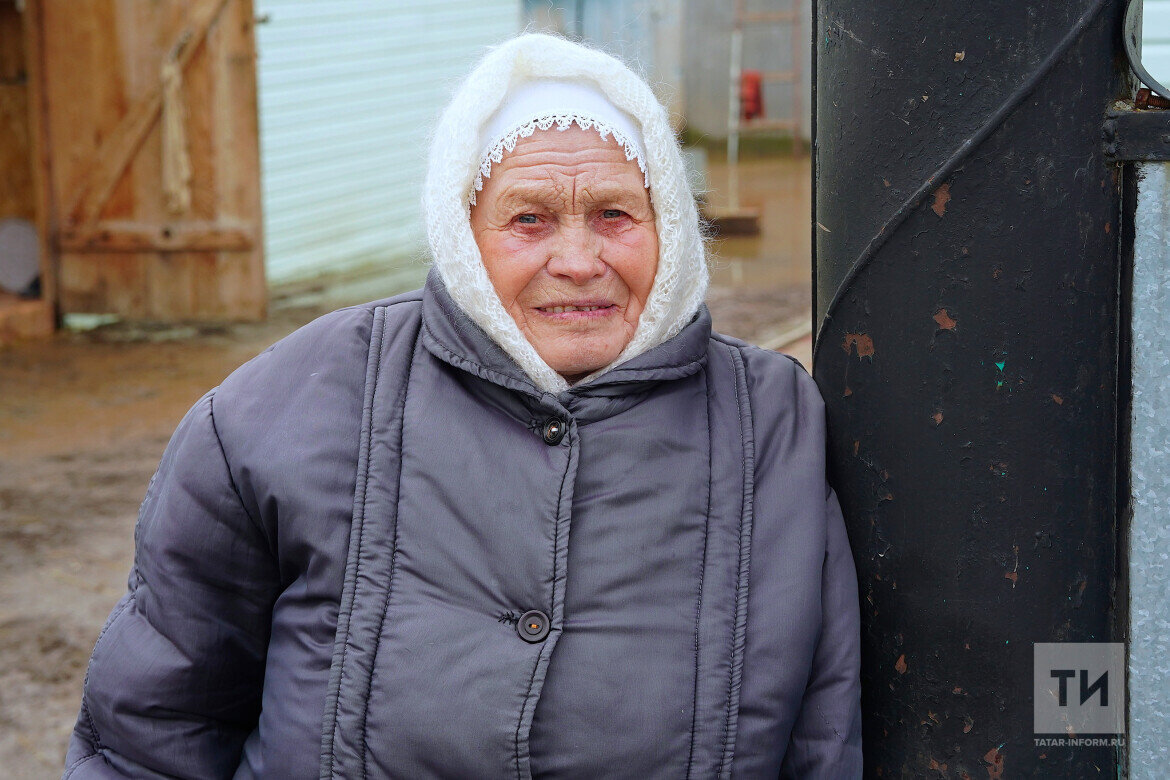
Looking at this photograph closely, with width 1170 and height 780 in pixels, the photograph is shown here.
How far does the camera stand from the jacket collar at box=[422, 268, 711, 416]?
5.72 feet

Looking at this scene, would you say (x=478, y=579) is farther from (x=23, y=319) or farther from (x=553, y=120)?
(x=23, y=319)

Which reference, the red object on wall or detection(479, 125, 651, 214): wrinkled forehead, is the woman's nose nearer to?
detection(479, 125, 651, 214): wrinkled forehead

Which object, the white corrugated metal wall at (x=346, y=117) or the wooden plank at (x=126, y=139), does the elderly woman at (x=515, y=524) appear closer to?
the wooden plank at (x=126, y=139)

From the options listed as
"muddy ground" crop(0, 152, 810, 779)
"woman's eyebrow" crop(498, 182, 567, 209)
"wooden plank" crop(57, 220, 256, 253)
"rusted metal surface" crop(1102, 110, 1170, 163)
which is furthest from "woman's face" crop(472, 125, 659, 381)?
"wooden plank" crop(57, 220, 256, 253)

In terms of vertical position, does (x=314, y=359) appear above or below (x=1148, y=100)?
below

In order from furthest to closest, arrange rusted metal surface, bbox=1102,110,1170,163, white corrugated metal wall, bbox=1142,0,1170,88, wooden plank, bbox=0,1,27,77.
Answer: wooden plank, bbox=0,1,27,77 → white corrugated metal wall, bbox=1142,0,1170,88 → rusted metal surface, bbox=1102,110,1170,163

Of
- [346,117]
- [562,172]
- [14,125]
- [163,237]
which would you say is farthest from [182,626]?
[346,117]

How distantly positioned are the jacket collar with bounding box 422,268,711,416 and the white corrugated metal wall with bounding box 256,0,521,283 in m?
6.72

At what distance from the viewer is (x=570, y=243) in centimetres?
186

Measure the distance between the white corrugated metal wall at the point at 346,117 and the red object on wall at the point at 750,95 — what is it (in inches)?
238

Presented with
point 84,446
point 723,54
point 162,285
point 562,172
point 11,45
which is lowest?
point 84,446

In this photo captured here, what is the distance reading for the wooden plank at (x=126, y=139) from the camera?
7020 mm

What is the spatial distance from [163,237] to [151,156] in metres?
0.47

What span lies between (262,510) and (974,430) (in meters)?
0.95
